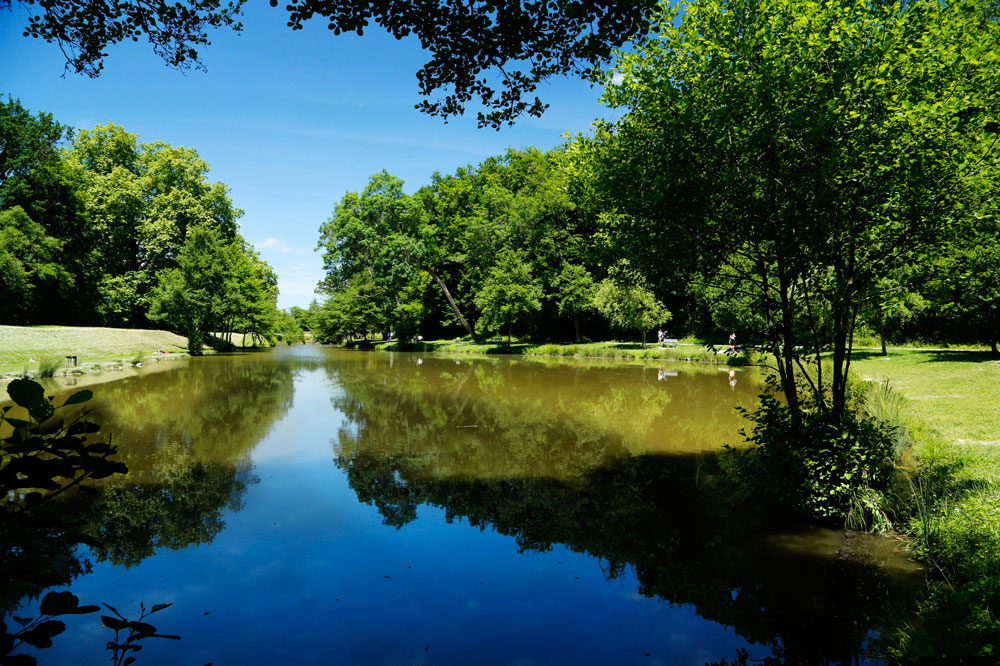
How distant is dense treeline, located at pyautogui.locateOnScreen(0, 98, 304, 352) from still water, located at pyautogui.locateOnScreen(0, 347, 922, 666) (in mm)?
29951

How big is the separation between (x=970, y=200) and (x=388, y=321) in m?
45.6

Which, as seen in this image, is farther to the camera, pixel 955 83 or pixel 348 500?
pixel 348 500

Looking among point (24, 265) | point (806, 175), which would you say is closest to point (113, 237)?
point (24, 265)

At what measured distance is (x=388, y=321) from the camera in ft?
161

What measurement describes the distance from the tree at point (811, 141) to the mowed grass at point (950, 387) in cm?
400

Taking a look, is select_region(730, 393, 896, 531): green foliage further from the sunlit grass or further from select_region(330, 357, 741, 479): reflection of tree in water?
the sunlit grass

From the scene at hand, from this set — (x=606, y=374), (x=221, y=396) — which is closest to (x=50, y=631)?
(x=221, y=396)

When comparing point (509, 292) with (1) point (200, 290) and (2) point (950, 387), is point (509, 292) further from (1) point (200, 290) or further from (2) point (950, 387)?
(2) point (950, 387)

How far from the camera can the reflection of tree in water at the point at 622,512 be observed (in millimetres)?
4906

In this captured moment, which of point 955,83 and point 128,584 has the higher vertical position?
point 955,83

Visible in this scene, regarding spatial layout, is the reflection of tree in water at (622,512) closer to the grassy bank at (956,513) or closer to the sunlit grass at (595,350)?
the grassy bank at (956,513)

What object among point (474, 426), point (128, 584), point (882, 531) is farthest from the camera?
point (474, 426)

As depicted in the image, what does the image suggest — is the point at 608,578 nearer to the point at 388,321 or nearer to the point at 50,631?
the point at 50,631

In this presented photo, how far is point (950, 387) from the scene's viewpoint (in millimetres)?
13312
